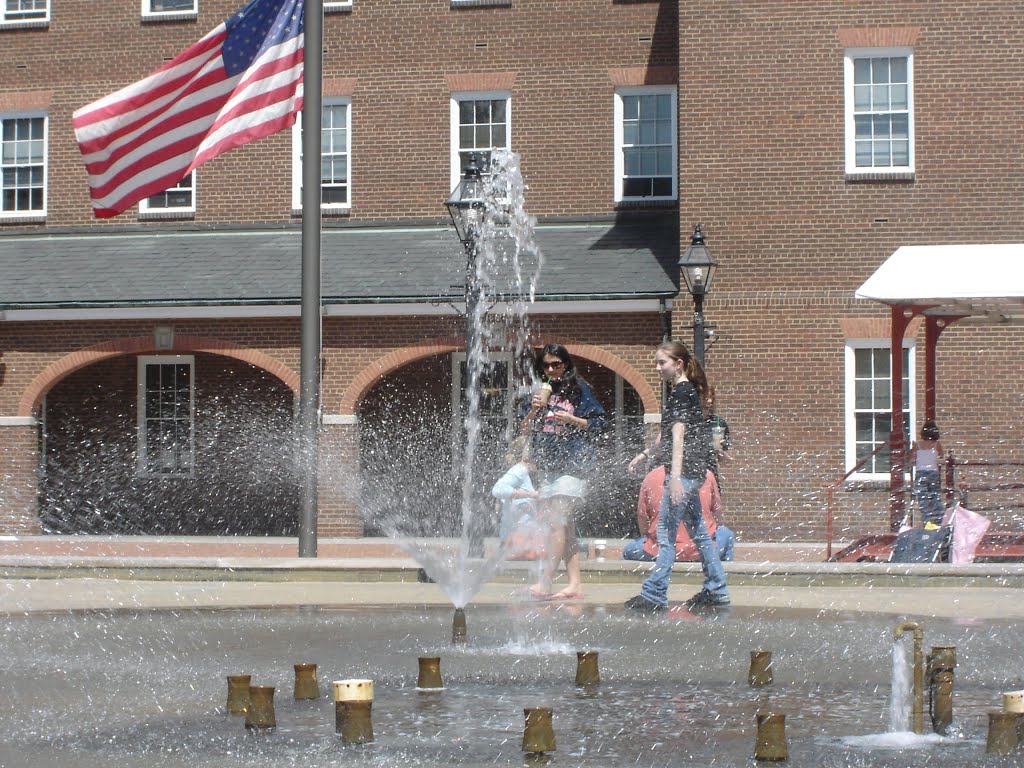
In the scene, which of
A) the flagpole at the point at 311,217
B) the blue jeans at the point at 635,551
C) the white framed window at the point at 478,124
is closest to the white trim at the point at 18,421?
the white framed window at the point at 478,124

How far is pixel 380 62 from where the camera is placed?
78.3 ft

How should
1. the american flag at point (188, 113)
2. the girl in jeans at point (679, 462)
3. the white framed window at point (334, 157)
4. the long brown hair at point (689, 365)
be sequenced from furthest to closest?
1. the white framed window at point (334, 157)
2. the american flag at point (188, 113)
3. the long brown hair at point (689, 365)
4. the girl in jeans at point (679, 462)

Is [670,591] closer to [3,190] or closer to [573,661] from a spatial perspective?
[573,661]

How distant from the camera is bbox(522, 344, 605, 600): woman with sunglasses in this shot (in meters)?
12.0

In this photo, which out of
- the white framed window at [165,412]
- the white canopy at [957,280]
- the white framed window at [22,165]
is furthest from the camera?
the white framed window at [22,165]

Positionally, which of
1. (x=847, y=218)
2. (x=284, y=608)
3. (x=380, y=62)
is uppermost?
(x=380, y=62)

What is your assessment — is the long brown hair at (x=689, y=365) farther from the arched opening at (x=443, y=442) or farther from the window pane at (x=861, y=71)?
the window pane at (x=861, y=71)

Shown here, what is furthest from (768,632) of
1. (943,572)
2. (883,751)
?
(883,751)

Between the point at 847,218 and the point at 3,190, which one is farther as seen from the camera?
the point at 3,190

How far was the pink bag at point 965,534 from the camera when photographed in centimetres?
1523

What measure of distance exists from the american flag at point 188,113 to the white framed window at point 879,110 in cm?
831

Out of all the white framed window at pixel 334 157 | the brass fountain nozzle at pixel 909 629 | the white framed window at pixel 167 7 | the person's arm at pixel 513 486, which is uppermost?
the white framed window at pixel 167 7

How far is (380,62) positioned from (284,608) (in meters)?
13.0

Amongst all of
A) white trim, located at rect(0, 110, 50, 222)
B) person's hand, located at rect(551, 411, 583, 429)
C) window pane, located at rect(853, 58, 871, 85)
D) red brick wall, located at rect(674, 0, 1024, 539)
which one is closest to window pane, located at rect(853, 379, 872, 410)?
red brick wall, located at rect(674, 0, 1024, 539)
